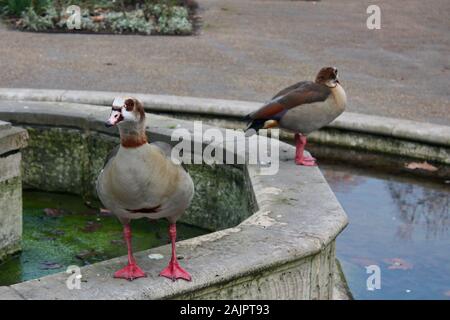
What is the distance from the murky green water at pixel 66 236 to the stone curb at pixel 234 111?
1.94 m

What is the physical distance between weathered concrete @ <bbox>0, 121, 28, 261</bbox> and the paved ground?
15.1 feet

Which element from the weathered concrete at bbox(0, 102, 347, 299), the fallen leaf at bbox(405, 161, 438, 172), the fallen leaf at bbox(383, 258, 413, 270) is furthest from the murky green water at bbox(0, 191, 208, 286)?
the fallen leaf at bbox(405, 161, 438, 172)

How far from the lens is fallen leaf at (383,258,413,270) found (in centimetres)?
533

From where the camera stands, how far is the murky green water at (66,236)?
5.16 m

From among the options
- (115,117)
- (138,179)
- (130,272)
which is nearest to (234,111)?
(130,272)

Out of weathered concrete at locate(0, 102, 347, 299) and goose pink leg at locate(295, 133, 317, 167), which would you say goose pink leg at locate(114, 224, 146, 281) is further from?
goose pink leg at locate(295, 133, 317, 167)

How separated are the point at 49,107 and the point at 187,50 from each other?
20.6ft

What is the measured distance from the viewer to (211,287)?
3738mm

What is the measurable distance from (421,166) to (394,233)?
53.8 inches

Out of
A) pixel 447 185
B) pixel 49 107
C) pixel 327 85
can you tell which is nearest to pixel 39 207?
pixel 49 107

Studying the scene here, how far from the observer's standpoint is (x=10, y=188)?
205 inches

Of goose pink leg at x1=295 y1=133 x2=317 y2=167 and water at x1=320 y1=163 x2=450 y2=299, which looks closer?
water at x1=320 y1=163 x2=450 y2=299

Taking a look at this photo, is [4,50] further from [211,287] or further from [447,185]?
[211,287]

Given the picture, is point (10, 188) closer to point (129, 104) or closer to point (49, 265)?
point (49, 265)
